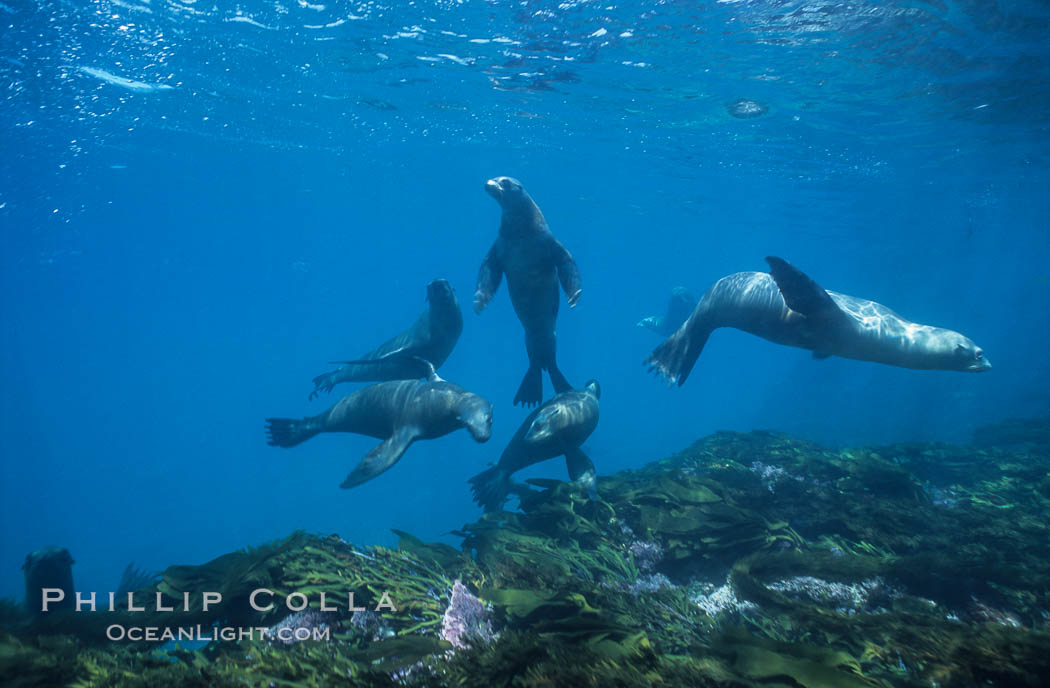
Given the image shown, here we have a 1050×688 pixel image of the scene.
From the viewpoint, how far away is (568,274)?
24.0 ft

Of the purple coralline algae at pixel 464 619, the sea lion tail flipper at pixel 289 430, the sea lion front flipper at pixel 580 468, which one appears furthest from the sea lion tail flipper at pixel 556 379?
the purple coralline algae at pixel 464 619

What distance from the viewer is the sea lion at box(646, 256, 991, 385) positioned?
5.20 m

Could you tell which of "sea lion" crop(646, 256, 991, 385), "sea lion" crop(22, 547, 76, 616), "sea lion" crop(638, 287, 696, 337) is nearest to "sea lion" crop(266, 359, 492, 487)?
"sea lion" crop(22, 547, 76, 616)

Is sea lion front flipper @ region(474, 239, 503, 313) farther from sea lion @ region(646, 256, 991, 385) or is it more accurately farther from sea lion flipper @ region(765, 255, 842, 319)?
sea lion flipper @ region(765, 255, 842, 319)

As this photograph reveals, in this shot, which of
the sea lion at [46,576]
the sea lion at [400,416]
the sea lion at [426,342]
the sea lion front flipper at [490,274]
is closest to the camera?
the sea lion at [46,576]

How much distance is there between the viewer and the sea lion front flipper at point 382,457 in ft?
18.4

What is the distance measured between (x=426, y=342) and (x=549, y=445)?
8.90 ft

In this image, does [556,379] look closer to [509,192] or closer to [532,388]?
[532,388]

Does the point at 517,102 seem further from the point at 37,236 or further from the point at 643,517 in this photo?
the point at 37,236

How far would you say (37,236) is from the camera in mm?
38938

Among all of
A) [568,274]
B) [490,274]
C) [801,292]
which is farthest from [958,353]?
[490,274]

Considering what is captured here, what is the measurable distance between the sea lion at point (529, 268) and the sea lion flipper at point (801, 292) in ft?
8.73

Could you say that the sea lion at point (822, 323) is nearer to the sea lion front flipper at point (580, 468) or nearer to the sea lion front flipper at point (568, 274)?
the sea lion front flipper at point (580, 468)

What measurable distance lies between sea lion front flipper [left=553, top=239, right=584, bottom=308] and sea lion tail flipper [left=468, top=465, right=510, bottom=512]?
106 inches
